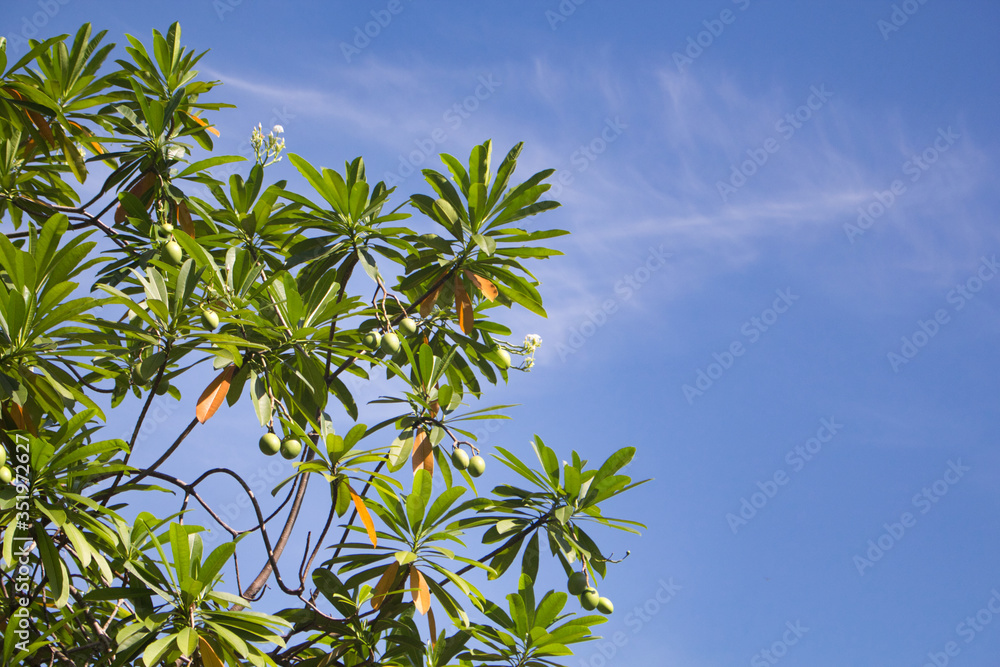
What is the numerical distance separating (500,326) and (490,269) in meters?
0.44

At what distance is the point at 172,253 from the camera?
114 inches

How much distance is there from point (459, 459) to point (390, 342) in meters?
0.52

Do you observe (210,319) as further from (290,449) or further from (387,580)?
(387,580)

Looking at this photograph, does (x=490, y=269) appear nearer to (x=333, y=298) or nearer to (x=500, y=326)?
(x=500, y=326)

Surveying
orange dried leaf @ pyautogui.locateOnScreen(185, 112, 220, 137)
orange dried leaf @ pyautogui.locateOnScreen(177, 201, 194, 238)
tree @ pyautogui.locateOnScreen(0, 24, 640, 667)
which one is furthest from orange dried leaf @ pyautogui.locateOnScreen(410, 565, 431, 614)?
orange dried leaf @ pyautogui.locateOnScreen(185, 112, 220, 137)

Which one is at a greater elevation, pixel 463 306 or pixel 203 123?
pixel 203 123

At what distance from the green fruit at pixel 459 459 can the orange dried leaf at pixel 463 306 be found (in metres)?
0.52

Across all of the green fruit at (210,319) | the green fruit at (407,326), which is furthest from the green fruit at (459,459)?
the green fruit at (210,319)

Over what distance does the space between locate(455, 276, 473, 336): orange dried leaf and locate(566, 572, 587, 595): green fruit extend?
105 cm

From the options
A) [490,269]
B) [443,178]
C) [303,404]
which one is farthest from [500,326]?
[303,404]

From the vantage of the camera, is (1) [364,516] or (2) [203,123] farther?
(2) [203,123]

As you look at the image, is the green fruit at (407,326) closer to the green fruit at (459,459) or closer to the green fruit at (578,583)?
the green fruit at (459,459)

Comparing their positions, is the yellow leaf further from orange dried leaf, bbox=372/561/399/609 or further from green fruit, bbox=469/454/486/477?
green fruit, bbox=469/454/486/477

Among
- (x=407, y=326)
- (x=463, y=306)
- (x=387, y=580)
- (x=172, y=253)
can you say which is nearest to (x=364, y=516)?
(x=387, y=580)
